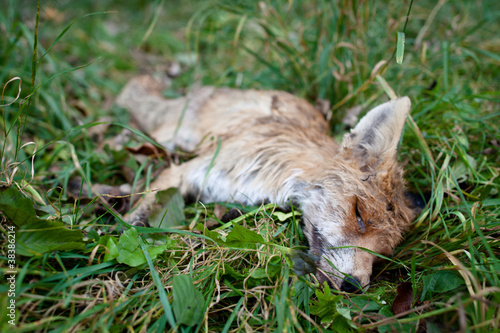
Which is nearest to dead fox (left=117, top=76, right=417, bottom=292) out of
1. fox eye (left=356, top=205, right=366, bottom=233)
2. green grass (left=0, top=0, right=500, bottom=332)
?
fox eye (left=356, top=205, right=366, bottom=233)

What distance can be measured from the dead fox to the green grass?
19 cm

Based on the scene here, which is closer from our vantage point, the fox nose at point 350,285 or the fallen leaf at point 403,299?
the fallen leaf at point 403,299

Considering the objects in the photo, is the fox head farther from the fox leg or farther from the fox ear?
the fox leg

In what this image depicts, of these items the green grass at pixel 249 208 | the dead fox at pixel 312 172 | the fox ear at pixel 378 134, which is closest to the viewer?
the green grass at pixel 249 208

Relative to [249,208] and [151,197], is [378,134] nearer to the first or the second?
[249,208]

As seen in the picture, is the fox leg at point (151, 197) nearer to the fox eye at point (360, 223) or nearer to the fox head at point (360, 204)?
the fox head at point (360, 204)

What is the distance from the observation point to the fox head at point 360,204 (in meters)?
2.36

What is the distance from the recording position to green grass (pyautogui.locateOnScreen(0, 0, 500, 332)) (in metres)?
1.87

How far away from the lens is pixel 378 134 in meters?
2.81

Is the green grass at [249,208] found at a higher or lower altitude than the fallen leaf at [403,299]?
higher

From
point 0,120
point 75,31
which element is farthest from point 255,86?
point 75,31

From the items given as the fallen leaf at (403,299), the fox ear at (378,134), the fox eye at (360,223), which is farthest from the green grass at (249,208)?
the fox ear at (378,134)

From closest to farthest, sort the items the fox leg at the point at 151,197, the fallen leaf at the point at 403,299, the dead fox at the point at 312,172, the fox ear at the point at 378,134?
the fallen leaf at the point at 403,299, the dead fox at the point at 312,172, the fox ear at the point at 378,134, the fox leg at the point at 151,197

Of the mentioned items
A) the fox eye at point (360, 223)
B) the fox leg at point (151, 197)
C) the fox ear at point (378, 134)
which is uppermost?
the fox ear at point (378, 134)
